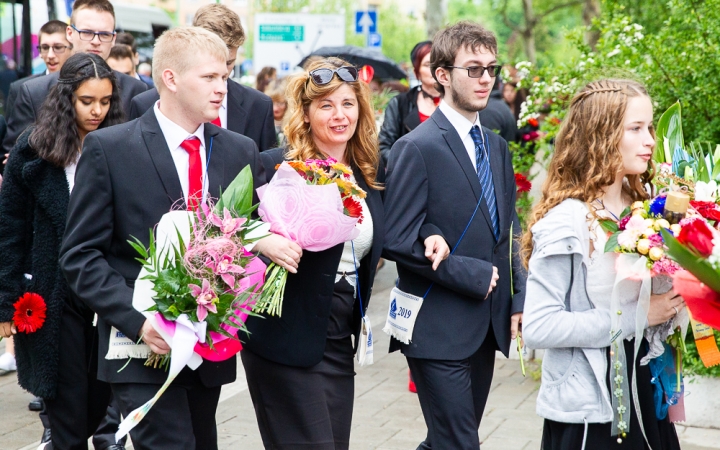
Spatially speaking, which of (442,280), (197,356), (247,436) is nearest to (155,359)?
(197,356)

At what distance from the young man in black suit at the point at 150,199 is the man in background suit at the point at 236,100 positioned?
5.66 ft

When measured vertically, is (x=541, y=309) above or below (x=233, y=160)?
below

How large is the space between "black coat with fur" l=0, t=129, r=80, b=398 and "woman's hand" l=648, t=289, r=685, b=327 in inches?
110

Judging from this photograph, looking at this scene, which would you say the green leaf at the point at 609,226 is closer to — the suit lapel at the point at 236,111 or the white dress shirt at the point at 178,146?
the white dress shirt at the point at 178,146

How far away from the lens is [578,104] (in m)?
3.53

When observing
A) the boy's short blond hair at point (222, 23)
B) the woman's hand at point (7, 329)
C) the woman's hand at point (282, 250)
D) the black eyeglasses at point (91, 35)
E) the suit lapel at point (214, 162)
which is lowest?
the woman's hand at point (7, 329)

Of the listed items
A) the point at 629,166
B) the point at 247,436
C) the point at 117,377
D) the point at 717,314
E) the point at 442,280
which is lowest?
the point at 247,436

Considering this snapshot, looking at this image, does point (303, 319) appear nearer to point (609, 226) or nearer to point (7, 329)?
point (609, 226)

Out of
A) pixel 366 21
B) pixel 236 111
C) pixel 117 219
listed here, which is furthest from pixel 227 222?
pixel 366 21

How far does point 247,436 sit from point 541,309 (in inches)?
117

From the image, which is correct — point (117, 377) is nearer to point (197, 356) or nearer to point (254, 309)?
point (197, 356)

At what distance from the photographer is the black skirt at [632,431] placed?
3.30 m

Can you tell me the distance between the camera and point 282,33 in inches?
792

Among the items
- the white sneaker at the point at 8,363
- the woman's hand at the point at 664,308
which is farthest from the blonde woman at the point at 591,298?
the white sneaker at the point at 8,363
